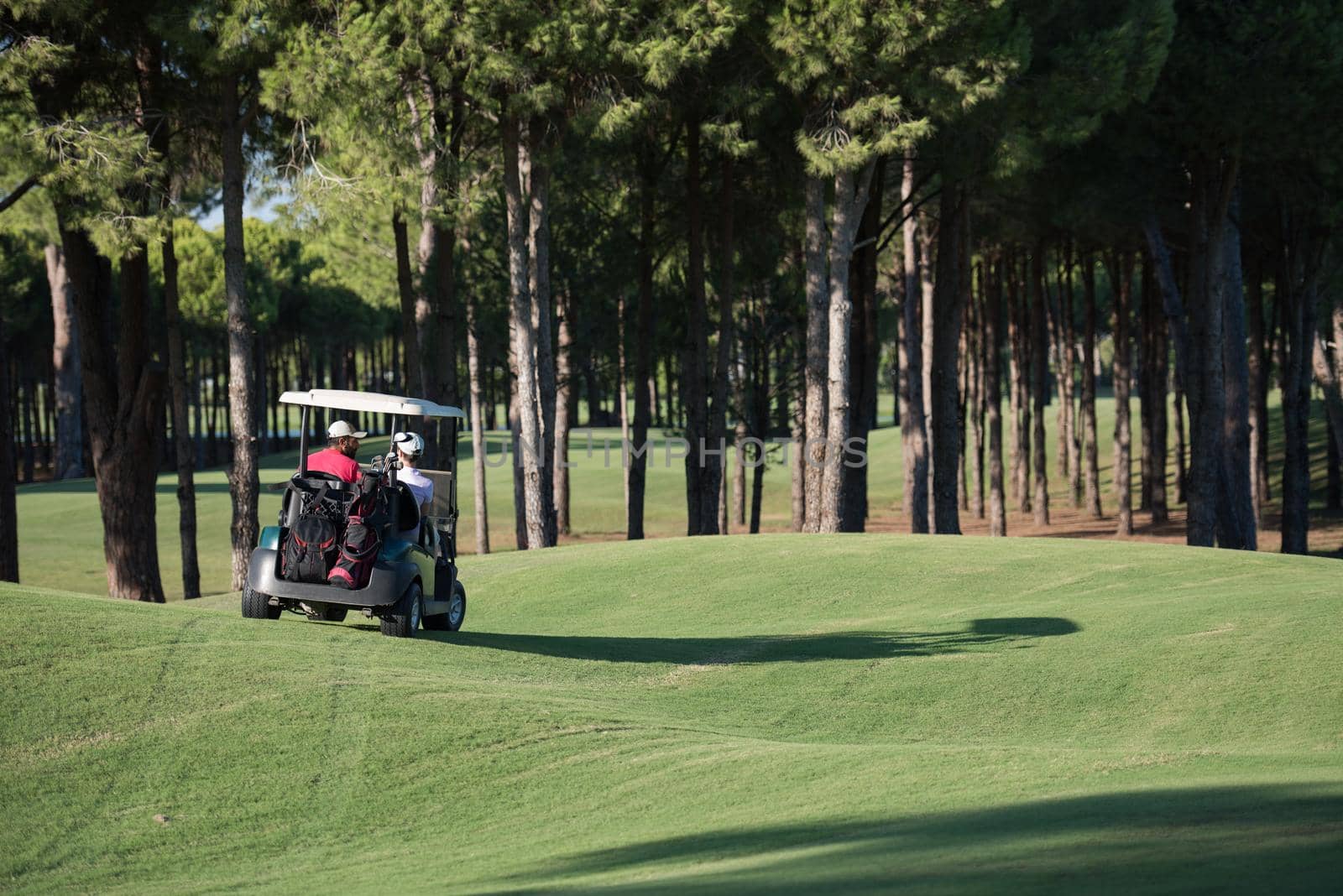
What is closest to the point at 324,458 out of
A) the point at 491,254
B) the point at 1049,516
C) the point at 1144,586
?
the point at 1144,586

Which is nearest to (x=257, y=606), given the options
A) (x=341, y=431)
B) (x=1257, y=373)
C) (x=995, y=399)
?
(x=341, y=431)

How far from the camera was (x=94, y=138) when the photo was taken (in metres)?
18.3

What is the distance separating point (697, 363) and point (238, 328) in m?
8.92

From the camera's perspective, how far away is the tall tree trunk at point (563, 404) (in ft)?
103

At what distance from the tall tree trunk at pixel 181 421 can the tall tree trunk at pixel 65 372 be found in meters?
16.0

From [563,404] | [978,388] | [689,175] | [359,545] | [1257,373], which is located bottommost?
[359,545]

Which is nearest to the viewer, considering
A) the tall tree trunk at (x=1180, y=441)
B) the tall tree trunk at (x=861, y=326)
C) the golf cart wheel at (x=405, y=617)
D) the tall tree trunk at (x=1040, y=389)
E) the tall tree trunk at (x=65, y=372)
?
the golf cart wheel at (x=405, y=617)

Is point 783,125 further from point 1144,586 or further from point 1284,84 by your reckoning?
point 1144,586

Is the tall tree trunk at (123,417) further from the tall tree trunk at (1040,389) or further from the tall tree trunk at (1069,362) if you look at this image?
the tall tree trunk at (1069,362)

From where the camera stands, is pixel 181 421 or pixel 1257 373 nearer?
pixel 181 421

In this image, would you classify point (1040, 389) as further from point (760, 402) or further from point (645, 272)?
point (645, 272)

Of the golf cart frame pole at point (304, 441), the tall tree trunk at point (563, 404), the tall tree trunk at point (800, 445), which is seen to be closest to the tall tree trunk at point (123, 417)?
the golf cart frame pole at point (304, 441)

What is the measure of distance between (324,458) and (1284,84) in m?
17.8

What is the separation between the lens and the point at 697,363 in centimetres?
2547
